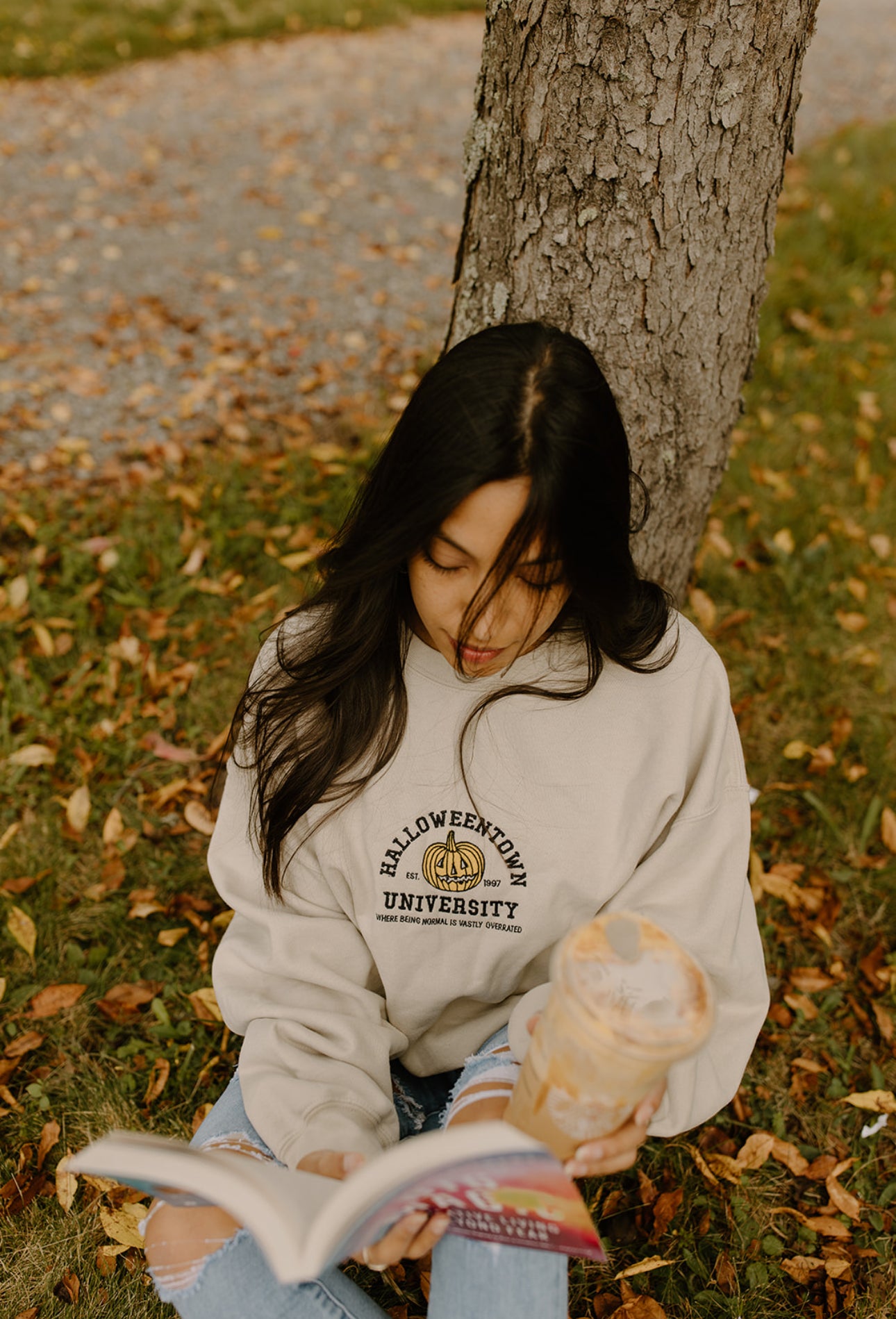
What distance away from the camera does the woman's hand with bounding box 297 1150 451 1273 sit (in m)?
1.30

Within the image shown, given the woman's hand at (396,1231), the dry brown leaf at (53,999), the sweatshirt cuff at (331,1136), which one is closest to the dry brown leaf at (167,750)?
the dry brown leaf at (53,999)

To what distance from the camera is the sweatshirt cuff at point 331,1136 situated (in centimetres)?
146

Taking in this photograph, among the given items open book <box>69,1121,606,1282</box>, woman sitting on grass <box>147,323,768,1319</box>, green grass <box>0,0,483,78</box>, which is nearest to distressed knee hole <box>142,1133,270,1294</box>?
woman sitting on grass <box>147,323,768,1319</box>

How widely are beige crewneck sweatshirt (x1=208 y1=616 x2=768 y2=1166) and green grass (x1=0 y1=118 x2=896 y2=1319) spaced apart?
2.00 ft

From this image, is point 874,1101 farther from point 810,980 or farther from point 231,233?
point 231,233

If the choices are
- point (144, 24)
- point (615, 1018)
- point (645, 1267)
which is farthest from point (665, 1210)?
point (144, 24)

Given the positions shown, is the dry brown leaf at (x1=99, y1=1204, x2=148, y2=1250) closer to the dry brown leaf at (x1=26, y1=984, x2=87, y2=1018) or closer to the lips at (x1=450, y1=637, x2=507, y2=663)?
the dry brown leaf at (x1=26, y1=984, x2=87, y2=1018)

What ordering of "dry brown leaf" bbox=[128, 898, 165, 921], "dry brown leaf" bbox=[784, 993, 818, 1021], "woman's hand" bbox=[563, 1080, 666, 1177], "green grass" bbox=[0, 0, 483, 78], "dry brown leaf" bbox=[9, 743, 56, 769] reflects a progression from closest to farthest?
1. "woman's hand" bbox=[563, 1080, 666, 1177]
2. "dry brown leaf" bbox=[784, 993, 818, 1021]
3. "dry brown leaf" bbox=[128, 898, 165, 921]
4. "dry brown leaf" bbox=[9, 743, 56, 769]
5. "green grass" bbox=[0, 0, 483, 78]

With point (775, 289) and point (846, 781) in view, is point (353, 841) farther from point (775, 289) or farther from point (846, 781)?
point (775, 289)

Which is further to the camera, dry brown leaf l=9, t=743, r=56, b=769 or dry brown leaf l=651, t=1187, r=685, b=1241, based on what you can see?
dry brown leaf l=9, t=743, r=56, b=769

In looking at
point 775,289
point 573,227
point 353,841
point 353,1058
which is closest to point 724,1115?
point 353,1058

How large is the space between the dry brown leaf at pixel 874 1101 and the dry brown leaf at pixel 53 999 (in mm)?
1884

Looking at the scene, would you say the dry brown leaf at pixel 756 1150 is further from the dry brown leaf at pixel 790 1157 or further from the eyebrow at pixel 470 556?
the eyebrow at pixel 470 556

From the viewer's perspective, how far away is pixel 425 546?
1.38 metres
